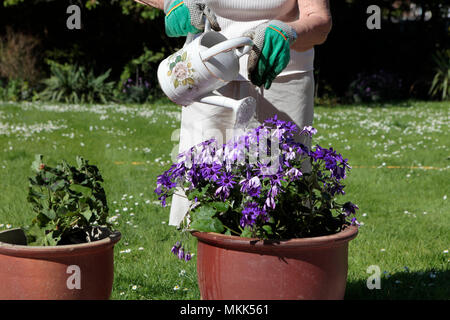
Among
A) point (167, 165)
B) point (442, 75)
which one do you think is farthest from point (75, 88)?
point (442, 75)

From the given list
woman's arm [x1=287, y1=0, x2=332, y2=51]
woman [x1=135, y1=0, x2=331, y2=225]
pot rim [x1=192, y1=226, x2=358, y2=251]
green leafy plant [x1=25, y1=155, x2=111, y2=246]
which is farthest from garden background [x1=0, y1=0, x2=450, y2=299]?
woman's arm [x1=287, y1=0, x2=332, y2=51]

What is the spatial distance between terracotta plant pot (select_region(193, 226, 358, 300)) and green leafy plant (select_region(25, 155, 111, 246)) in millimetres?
467

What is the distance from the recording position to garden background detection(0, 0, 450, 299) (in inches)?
138

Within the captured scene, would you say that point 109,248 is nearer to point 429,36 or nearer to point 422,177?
point 422,177

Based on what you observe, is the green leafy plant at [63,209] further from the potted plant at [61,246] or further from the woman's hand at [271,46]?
the woman's hand at [271,46]

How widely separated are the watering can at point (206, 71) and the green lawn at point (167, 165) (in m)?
0.42

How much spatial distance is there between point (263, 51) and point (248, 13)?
1.72 ft

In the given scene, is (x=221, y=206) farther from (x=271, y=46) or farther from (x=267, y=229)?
(x=271, y=46)

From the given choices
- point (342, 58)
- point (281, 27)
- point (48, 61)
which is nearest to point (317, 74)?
point (342, 58)

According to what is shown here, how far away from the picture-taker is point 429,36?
16.7 metres

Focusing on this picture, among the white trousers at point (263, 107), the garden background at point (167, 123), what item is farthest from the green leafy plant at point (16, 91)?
the white trousers at point (263, 107)

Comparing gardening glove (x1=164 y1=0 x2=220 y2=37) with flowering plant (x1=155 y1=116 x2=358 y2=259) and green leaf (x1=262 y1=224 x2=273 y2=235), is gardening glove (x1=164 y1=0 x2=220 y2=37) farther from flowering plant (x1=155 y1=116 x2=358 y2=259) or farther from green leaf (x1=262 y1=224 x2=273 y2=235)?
green leaf (x1=262 y1=224 x2=273 y2=235)

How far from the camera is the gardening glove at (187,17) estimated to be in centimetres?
221

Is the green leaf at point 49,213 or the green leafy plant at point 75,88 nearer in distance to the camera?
the green leaf at point 49,213
